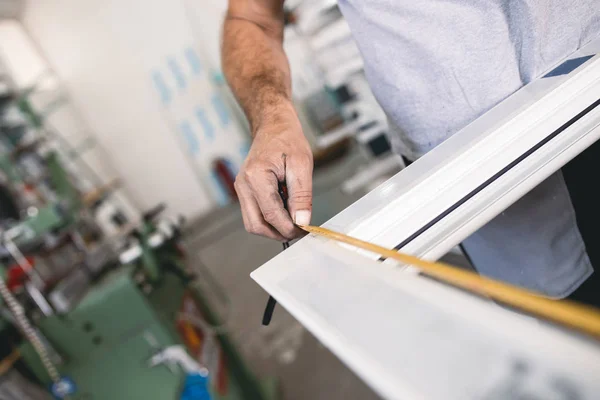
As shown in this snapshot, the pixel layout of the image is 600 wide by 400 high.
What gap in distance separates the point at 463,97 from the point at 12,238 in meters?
1.91

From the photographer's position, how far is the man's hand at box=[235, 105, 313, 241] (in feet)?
1.80

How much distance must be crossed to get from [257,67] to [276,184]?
36cm

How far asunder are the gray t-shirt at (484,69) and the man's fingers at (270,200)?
14.2 inches

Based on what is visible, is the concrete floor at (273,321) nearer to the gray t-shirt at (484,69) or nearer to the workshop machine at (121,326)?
the workshop machine at (121,326)

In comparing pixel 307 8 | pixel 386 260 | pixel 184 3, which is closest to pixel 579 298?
pixel 386 260

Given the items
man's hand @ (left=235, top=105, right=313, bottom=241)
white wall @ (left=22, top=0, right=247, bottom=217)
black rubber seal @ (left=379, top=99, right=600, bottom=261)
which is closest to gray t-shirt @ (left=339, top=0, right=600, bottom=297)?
black rubber seal @ (left=379, top=99, right=600, bottom=261)

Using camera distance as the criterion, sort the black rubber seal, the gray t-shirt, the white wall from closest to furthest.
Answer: the black rubber seal → the gray t-shirt → the white wall

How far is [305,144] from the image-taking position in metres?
0.60

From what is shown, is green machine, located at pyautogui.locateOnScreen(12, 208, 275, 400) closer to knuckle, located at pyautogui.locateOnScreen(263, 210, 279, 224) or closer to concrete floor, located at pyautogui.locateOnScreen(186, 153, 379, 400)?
concrete floor, located at pyautogui.locateOnScreen(186, 153, 379, 400)

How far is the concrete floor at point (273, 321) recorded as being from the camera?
1867 mm

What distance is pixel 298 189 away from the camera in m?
0.54

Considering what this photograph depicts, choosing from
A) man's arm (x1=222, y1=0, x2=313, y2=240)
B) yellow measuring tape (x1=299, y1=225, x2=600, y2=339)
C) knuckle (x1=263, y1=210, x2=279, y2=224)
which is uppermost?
man's arm (x1=222, y1=0, x2=313, y2=240)

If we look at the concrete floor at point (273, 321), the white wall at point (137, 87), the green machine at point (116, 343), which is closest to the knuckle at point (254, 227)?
the green machine at point (116, 343)

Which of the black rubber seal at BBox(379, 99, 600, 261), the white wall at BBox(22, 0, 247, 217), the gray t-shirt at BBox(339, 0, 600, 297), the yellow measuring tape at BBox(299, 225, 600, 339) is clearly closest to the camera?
the yellow measuring tape at BBox(299, 225, 600, 339)
